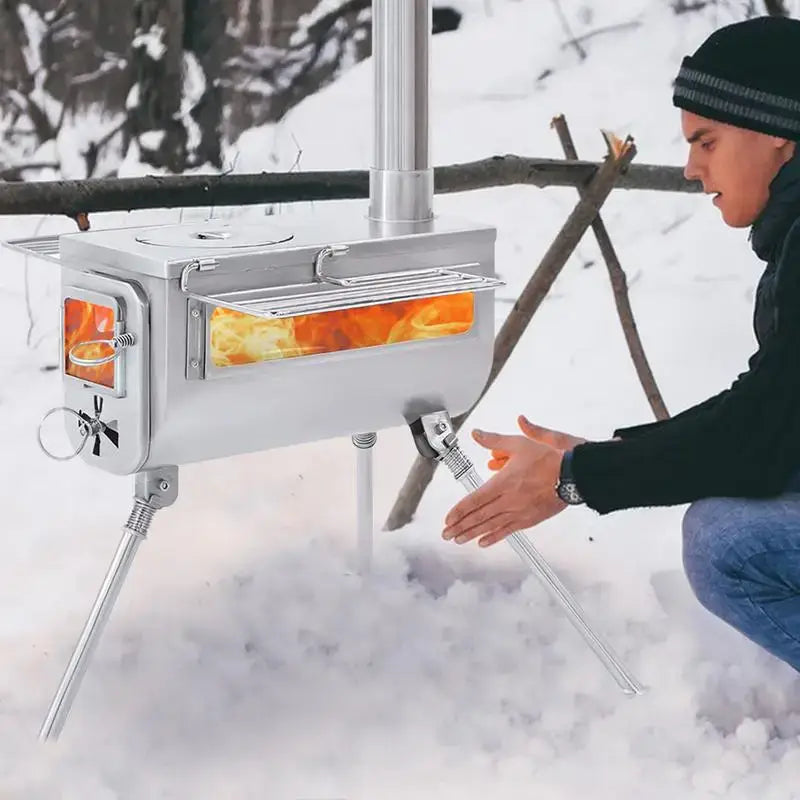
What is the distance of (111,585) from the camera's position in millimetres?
2031

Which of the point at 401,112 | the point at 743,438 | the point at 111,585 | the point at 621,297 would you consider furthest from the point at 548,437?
the point at 621,297

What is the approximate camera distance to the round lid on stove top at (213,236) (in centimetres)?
203

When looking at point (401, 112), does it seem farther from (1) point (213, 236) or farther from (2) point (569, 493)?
(2) point (569, 493)

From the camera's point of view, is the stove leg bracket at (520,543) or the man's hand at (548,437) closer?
the man's hand at (548,437)

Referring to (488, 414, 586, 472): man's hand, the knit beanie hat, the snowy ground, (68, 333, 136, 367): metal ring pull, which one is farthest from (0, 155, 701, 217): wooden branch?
the knit beanie hat

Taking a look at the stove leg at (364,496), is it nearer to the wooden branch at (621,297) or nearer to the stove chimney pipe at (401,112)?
the stove chimney pipe at (401,112)

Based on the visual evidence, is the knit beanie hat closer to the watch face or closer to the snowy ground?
the watch face

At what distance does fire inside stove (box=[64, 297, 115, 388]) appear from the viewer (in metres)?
2.00

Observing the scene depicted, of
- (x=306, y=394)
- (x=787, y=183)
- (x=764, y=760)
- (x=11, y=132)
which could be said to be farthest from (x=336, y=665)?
(x=11, y=132)

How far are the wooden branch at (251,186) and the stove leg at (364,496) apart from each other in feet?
1.92

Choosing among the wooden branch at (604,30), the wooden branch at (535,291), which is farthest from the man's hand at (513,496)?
the wooden branch at (604,30)

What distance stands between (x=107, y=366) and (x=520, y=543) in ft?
2.38

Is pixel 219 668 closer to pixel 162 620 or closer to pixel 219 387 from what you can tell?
pixel 162 620

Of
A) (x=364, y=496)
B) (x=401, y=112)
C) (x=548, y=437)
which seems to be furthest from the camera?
(x=364, y=496)
